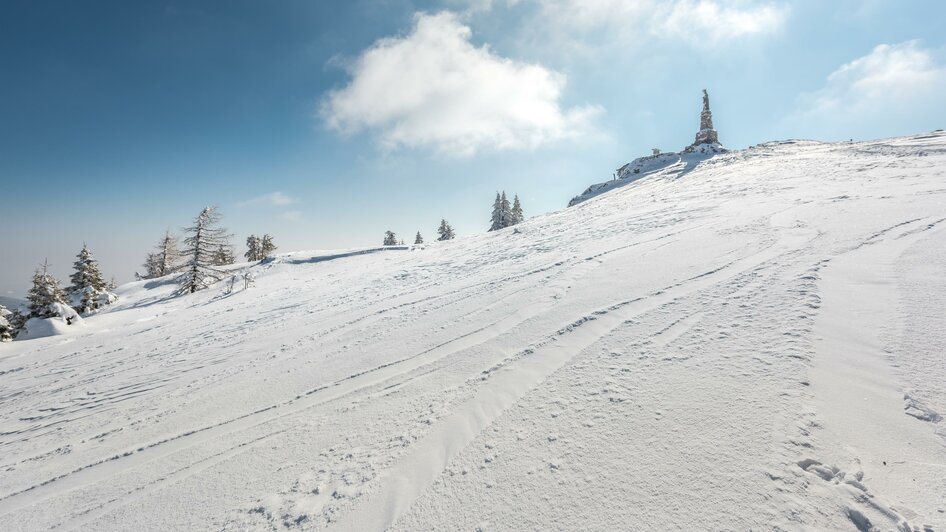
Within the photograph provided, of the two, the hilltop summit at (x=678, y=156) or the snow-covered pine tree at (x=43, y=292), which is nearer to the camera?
the snow-covered pine tree at (x=43, y=292)

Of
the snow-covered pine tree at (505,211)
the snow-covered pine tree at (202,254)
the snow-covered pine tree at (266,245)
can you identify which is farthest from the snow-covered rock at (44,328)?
the snow-covered pine tree at (505,211)

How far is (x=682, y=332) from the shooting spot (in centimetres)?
461

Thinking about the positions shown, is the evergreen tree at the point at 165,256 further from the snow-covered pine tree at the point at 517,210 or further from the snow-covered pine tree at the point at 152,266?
the snow-covered pine tree at the point at 517,210

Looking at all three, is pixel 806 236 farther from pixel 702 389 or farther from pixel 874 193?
pixel 702 389

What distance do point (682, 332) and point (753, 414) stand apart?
5.62 ft

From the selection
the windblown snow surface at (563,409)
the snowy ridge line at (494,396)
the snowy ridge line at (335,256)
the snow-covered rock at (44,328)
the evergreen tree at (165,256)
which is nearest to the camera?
the windblown snow surface at (563,409)

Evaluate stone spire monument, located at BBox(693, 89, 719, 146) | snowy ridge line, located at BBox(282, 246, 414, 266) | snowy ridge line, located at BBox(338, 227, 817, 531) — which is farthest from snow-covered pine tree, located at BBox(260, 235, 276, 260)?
stone spire monument, located at BBox(693, 89, 719, 146)

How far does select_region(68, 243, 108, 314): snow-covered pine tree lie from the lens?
28.6 metres

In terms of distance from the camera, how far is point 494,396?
405cm

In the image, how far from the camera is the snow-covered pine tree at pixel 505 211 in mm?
53750

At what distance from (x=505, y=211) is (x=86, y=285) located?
46.3 meters

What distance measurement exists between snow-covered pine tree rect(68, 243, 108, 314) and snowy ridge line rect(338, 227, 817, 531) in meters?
39.4

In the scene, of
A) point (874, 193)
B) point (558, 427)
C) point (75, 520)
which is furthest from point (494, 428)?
point (874, 193)

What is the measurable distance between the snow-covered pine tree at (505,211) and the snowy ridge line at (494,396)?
1867 inches
